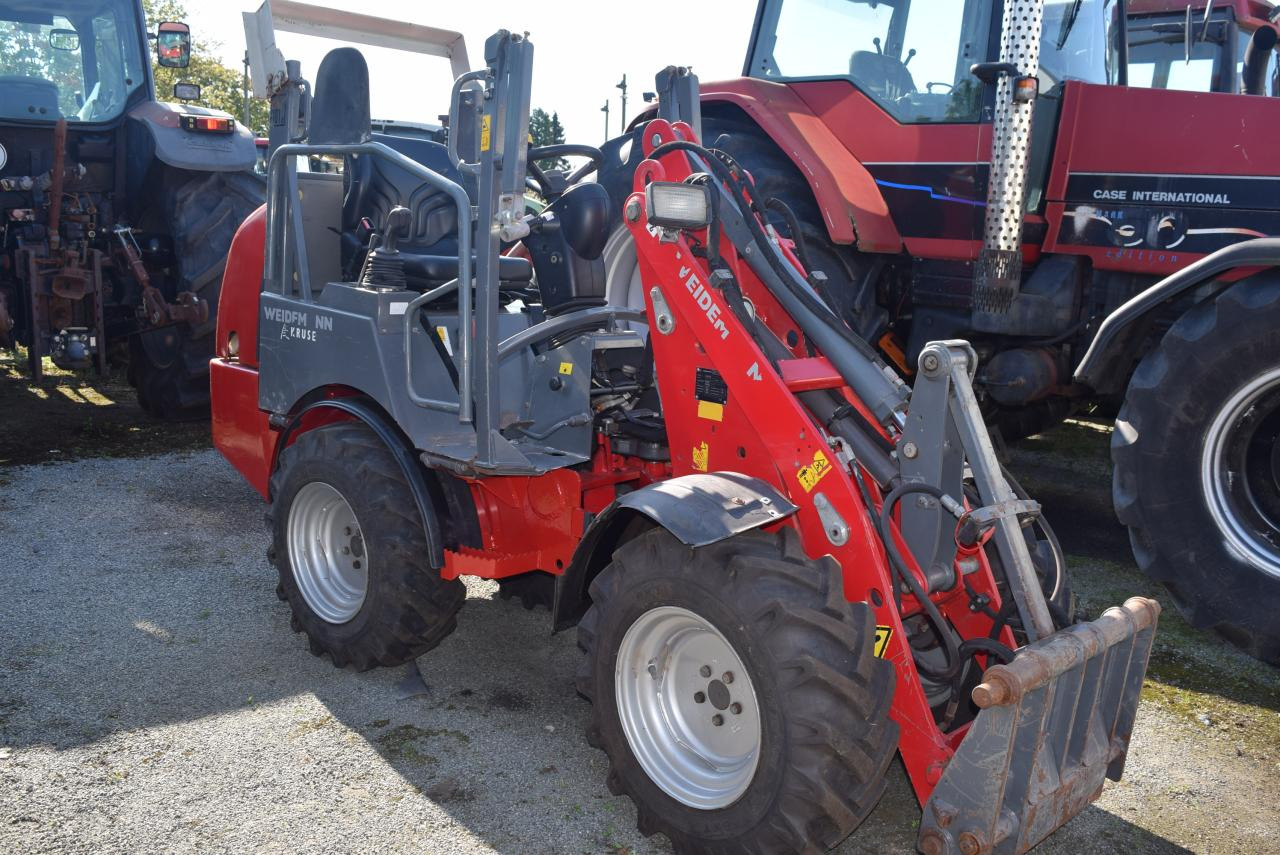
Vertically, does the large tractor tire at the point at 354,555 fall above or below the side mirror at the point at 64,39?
below

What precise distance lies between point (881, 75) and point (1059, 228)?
1.17 metres

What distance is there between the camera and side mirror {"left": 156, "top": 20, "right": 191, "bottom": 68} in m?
6.29

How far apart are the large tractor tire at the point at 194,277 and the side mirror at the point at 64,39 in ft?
3.50

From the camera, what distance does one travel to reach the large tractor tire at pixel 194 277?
666 centimetres

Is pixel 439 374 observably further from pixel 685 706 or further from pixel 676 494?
pixel 685 706

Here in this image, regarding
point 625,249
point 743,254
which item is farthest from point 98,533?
point 743,254

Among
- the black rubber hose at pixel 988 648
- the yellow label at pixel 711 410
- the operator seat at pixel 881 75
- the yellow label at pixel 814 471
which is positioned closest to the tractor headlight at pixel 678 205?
the yellow label at pixel 711 410

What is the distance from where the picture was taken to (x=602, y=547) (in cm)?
313

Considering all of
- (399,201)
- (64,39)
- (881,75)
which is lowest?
(399,201)

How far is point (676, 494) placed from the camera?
108 inches

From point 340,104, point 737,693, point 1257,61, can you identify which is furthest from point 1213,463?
point 340,104

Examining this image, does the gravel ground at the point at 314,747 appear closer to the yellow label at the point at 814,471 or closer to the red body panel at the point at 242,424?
the red body panel at the point at 242,424

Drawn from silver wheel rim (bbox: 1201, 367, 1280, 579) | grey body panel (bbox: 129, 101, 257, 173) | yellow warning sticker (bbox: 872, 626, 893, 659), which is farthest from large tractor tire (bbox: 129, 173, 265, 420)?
silver wheel rim (bbox: 1201, 367, 1280, 579)

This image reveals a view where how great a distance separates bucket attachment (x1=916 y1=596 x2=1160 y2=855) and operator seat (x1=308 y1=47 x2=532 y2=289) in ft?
7.08
